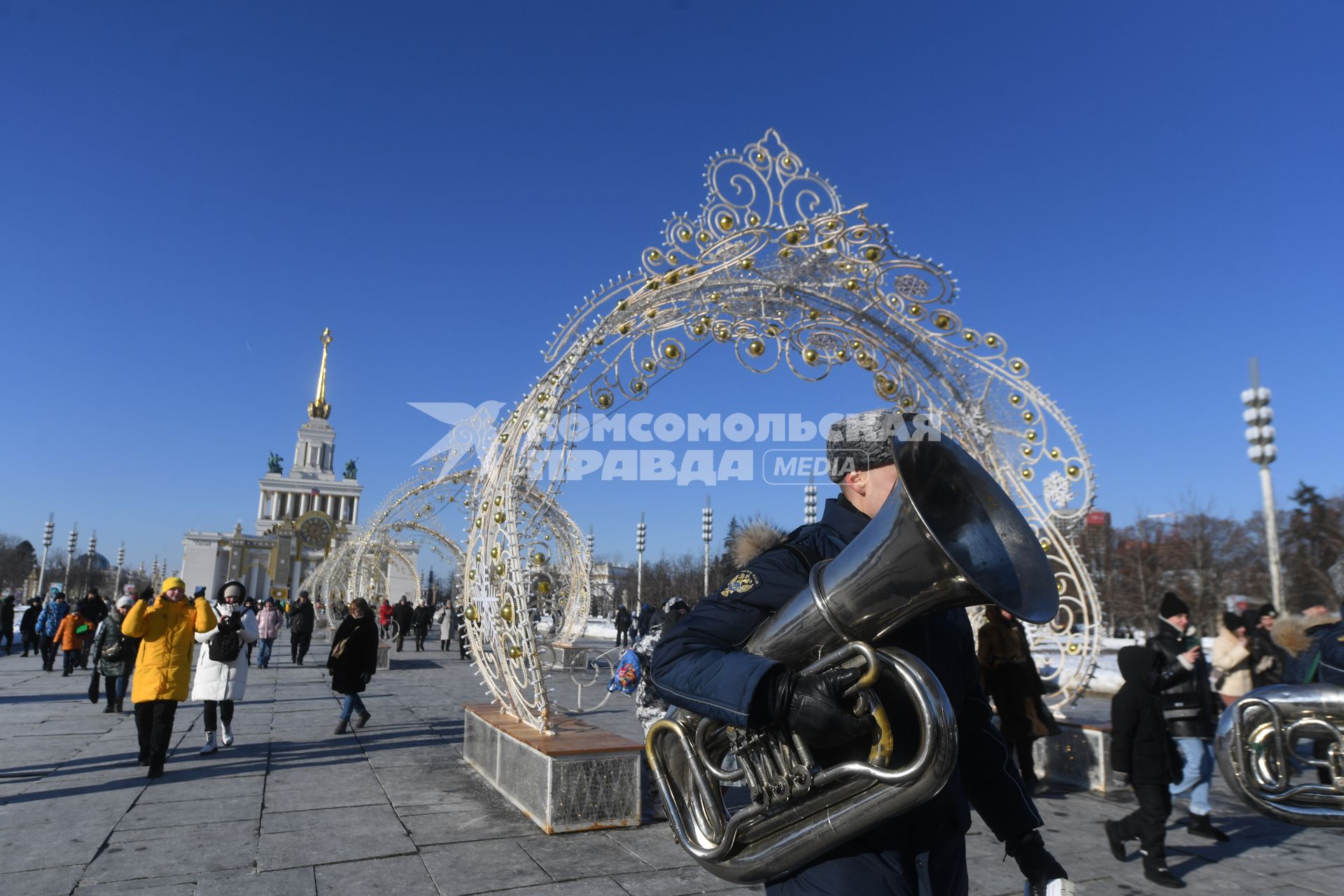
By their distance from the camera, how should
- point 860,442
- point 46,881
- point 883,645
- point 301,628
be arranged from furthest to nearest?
point 301,628 < point 46,881 < point 860,442 < point 883,645

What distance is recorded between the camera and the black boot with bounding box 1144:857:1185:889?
4637mm

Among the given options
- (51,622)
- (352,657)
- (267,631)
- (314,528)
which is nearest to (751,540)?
(352,657)

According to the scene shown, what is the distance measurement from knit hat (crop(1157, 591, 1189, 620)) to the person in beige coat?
1.66 meters

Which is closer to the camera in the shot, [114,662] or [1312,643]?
[1312,643]

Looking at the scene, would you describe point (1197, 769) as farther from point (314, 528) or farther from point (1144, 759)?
point (314, 528)

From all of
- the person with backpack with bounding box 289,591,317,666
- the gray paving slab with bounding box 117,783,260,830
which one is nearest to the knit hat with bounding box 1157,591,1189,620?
the gray paving slab with bounding box 117,783,260,830

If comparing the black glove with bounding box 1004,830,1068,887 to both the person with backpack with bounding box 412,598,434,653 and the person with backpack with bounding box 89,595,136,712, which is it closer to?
the person with backpack with bounding box 89,595,136,712

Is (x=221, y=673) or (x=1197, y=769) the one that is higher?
(x=221, y=673)

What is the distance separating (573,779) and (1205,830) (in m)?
4.31

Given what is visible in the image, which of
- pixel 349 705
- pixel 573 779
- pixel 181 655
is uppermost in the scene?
pixel 181 655

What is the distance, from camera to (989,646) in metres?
6.52

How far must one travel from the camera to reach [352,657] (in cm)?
875

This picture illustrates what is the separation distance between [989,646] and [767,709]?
5.51 m

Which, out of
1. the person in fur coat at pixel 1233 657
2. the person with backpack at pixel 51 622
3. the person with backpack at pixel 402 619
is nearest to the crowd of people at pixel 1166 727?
the person in fur coat at pixel 1233 657
